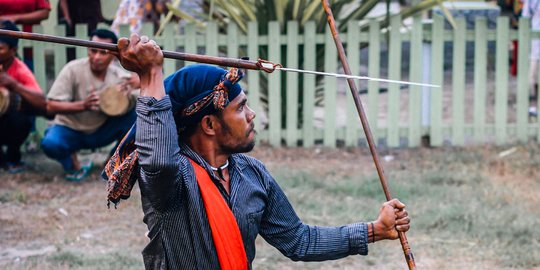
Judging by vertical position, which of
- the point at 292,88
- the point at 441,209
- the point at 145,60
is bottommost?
the point at 441,209

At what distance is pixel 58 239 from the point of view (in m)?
6.51

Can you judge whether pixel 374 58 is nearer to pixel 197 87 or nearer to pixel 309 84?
pixel 309 84

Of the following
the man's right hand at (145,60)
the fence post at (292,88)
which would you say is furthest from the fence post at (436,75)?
A: the man's right hand at (145,60)

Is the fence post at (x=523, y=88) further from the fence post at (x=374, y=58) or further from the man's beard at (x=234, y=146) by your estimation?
the man's beard at (x=234, y=146)

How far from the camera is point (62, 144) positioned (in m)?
8.04

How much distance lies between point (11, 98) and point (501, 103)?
4.58m

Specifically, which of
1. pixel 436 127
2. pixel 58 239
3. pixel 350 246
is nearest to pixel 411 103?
pixel 436 127

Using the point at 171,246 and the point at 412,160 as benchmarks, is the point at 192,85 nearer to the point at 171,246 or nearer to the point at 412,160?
the point at 171,246

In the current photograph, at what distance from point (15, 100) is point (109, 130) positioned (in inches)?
32.3

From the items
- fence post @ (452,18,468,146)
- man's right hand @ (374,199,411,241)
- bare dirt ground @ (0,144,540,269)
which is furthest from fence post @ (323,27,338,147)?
man's right hand @ (374,199,411,241)

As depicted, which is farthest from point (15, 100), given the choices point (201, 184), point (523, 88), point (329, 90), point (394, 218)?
point (394, 218)

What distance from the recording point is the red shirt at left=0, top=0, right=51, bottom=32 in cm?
916

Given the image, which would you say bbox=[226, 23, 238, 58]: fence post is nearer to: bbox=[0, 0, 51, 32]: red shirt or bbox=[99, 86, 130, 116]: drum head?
bbox=[99, 86, 130, 116]: drum head

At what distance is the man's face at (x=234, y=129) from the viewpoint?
137 inches
